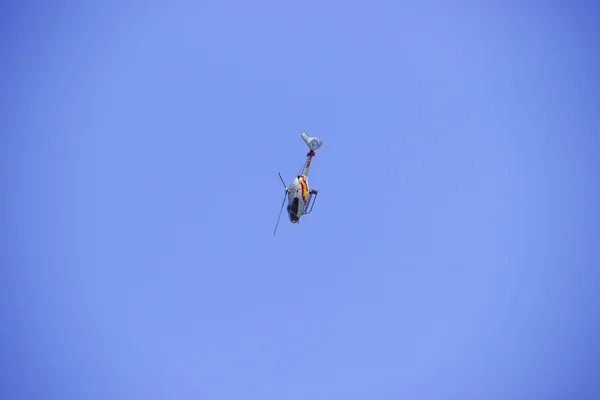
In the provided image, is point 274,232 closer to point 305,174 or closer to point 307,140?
point 305,174

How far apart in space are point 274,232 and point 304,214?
284 cm

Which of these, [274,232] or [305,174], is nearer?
[274,232]

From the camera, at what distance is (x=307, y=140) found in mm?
35125

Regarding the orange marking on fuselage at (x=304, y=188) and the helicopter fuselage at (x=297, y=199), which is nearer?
the helicopter fuselage at (x=297, y=199)

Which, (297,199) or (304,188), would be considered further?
(304,188)

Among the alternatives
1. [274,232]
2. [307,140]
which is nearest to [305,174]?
[307,140]

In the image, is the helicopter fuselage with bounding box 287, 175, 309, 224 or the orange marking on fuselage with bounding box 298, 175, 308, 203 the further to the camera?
the orange marking on fuselage with bounding box 298, 175, 308, 203

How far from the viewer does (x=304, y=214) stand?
109 feet

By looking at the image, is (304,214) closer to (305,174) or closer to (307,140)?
(305,174)

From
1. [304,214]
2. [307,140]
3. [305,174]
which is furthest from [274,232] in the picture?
[307,140]

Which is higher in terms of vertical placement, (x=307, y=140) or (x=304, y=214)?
(x=307, y=140)

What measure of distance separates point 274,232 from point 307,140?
807 cm

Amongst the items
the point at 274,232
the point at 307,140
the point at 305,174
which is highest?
the point at 307,140

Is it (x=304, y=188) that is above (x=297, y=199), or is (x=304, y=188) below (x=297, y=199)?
above
